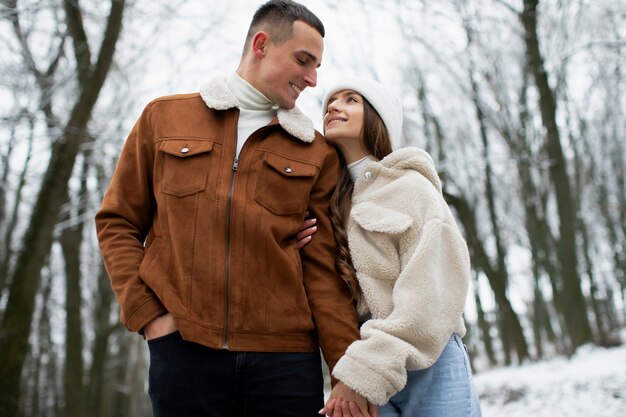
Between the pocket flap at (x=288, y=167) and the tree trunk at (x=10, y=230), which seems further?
the tree trunk at (x=10, y=230)

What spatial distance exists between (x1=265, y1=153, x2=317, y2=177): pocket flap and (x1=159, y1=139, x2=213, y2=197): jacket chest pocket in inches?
10.1

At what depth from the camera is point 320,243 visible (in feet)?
8.13

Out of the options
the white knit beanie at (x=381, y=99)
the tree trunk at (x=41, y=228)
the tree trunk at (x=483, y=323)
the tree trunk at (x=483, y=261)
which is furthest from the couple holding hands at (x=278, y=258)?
the tree trunk at (x=483, y=323)

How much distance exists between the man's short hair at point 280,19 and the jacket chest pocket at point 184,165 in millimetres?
657

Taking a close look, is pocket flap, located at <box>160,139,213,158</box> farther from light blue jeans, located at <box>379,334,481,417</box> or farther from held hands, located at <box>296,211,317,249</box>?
light blue jeans, located at <box>379,334,481,417</box>

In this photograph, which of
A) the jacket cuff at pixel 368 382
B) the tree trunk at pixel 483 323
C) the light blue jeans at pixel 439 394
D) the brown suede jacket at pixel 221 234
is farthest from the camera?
the tree trunk at pixel 483 323

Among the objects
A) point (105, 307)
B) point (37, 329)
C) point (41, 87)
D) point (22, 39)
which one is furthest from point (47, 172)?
point (37, 329)

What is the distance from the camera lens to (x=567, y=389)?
27.3ft

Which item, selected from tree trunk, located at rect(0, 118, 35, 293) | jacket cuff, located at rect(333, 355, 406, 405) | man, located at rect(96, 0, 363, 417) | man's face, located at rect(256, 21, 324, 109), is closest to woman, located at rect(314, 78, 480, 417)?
jacket cuff, located at rect(333, 355, 406, 405)

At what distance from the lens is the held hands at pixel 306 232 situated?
2451mm

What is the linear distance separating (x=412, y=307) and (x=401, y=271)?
0.21 m

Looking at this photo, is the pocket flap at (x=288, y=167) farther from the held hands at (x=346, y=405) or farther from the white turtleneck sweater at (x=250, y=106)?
the held hands at (x=346, y=405)

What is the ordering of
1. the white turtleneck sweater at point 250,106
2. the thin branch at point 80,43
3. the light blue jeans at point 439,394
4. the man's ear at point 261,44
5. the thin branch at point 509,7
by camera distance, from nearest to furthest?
the light blue jeans at point 439,394, the white turtleneck sweater at point 250,106, the man's ear at point 261,44, the thin branch at point 80,43, the thin branch at point 509,7

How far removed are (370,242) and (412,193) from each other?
0.90 ft
